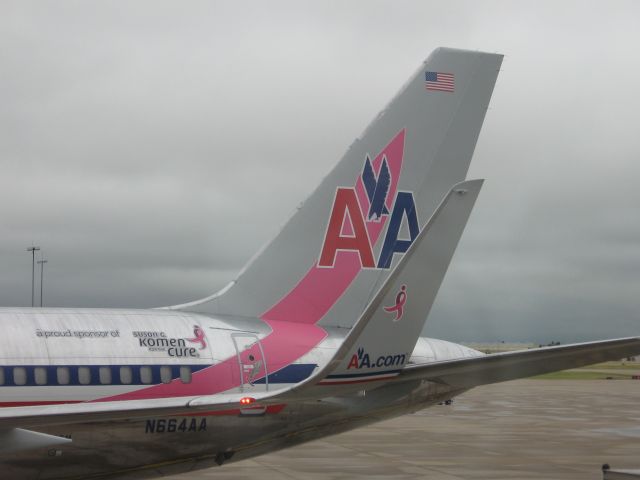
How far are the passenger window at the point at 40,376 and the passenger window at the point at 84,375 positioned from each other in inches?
20.0

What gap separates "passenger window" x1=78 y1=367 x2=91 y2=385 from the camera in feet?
50.6

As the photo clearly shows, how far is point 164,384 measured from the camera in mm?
15953

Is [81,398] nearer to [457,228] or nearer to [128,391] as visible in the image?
[128,391]

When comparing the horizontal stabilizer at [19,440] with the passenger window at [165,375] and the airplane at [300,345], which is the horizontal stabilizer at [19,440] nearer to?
the airplane at [300,345]

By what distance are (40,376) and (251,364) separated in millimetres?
3264

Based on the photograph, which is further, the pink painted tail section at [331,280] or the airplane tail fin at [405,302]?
the pink painted tail section at [331,280]

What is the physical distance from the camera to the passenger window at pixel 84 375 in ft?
50.6

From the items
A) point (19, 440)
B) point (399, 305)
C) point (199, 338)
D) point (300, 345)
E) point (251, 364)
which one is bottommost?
point (19, 440)

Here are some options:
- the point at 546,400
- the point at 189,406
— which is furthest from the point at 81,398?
the point at 546,400

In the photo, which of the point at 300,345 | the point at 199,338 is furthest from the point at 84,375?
the point at 300,345

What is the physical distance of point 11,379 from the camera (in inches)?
588

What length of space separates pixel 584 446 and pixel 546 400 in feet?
76.4

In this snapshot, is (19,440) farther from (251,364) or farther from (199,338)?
(251,364)

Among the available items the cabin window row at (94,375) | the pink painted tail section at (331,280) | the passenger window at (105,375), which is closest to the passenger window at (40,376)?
the cabin window row at (94,375)
